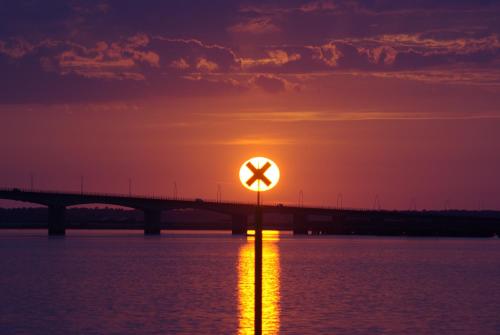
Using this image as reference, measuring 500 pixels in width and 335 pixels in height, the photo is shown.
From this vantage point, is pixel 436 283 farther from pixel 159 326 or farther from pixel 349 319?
pixel 159 326

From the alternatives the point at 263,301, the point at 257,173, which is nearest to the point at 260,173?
the point at 257,173

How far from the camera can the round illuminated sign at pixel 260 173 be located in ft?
92.3

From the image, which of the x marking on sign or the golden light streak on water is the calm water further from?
the x marking on sign

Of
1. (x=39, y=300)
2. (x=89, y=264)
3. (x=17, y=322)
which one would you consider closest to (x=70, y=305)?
(x=39, y=300)

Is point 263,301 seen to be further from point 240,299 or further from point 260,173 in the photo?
point 260,173

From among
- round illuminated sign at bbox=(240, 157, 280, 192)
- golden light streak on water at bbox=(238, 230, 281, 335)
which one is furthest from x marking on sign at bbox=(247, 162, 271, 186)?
golden light streak on water at bbox=(238, 230, 281, 335)

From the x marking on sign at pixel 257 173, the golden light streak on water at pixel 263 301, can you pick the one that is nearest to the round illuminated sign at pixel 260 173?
the x marking on sign at pixel 257 173

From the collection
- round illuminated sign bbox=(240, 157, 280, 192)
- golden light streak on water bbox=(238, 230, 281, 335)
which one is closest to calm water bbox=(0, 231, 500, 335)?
golden light streak on water bbox=(238, 230, 281, 335)

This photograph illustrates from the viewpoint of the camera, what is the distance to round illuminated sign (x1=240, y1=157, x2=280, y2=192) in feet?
92.3

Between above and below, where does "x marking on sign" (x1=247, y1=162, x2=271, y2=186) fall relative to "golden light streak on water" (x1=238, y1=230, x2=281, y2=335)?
above

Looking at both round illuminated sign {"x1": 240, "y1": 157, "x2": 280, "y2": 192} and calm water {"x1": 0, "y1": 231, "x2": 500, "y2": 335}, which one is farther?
calm water {"x1": 0, "y1": 231, "x2": 500, "y2": 335}

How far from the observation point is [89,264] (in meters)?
126

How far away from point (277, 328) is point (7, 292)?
3246cm

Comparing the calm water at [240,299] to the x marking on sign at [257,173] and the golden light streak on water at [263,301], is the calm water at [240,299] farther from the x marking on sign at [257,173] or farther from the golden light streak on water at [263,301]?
the x marking on sign at [257,173]
